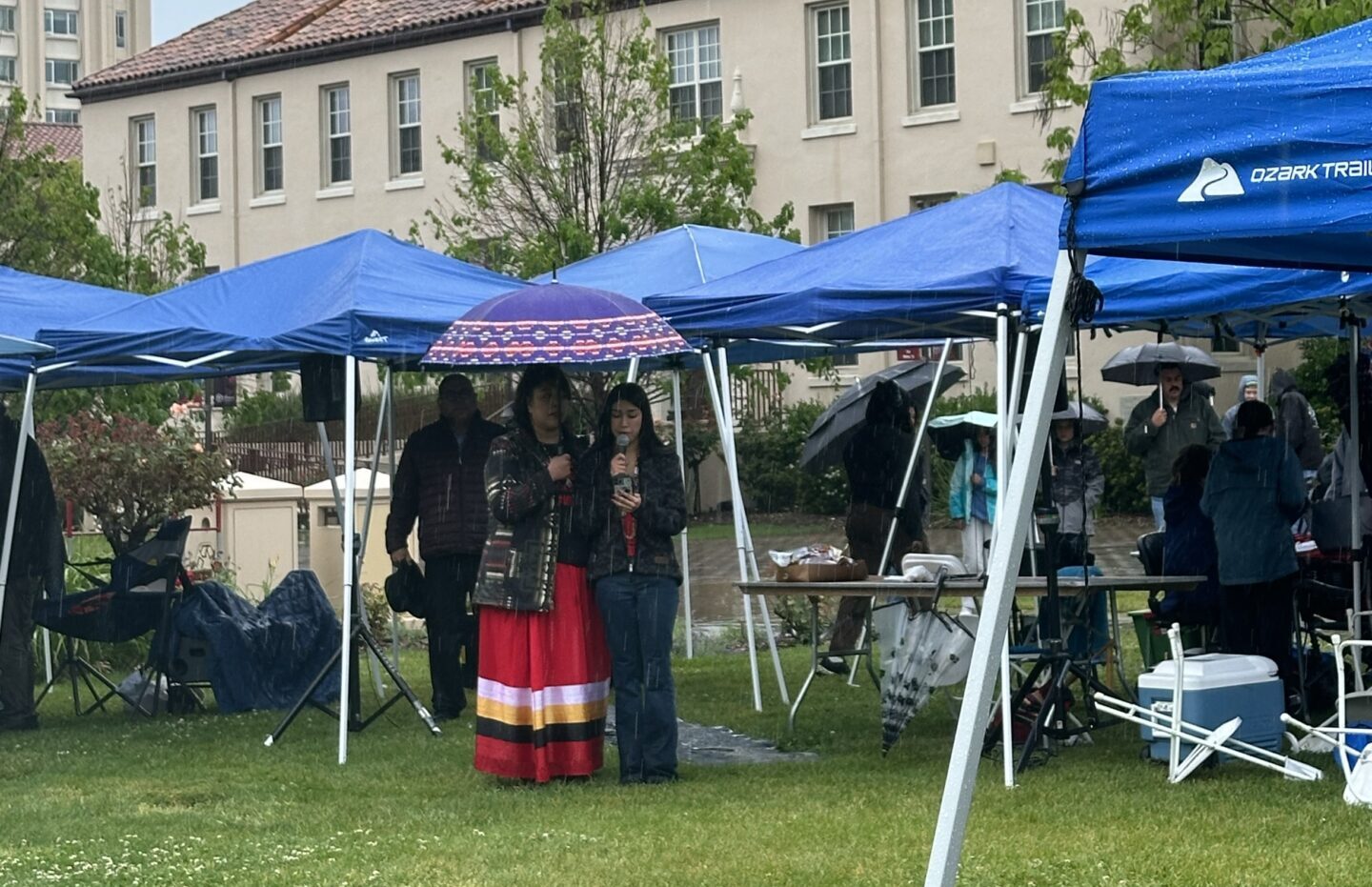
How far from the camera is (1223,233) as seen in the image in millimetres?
5375

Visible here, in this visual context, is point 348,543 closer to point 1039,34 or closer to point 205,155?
point 1039,34

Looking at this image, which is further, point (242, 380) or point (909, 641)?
point (242, 380)

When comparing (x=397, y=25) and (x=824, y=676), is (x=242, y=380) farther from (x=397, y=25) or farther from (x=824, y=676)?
(x=824, y=676)

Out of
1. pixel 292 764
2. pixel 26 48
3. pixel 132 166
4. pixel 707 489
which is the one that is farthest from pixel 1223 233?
pixel 26 48

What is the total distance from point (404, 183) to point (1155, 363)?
23.4m

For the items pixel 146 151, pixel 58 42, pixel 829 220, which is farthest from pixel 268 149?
pixel 58 42

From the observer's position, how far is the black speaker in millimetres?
11750

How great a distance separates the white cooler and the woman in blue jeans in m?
2.26

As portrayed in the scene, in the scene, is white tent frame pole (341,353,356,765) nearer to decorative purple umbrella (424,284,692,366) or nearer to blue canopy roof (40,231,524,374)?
blue canopy roof (40,231,524,374)

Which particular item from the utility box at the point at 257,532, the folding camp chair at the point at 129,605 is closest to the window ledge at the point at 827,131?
the utility box at the point at 257,532

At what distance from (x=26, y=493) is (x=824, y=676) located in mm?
5568

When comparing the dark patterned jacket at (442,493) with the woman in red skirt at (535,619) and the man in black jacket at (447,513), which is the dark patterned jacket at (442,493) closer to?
the man in black jacket at (447,513)

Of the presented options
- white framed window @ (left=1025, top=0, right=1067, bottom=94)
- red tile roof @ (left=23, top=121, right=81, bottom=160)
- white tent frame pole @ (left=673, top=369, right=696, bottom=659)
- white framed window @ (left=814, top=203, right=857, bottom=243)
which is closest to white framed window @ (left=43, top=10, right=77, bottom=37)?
red tile roof @ (left=23, top=121, right=81, bottom=160)

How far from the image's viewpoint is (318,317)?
10.9 metres
